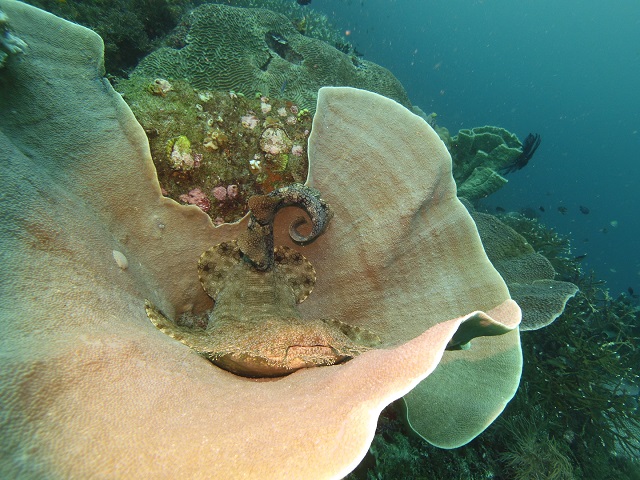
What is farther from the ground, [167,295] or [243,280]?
[243,280]

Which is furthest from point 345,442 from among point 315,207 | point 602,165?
point 602,165

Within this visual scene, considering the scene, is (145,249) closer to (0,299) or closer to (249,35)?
(0,299)

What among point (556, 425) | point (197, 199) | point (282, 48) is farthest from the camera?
point (282, 48)

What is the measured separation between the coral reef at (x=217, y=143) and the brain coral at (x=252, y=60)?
877 mm

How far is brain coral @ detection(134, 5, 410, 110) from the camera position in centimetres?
419

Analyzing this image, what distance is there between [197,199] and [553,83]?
138m

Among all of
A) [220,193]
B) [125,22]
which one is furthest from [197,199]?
[125,22]

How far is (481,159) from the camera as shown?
→ 23.3 ft

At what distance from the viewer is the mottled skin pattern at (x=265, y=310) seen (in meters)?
1.88

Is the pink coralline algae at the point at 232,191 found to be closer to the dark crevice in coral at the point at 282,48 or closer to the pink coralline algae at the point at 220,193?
the pink coralline algae at the point at 220,193

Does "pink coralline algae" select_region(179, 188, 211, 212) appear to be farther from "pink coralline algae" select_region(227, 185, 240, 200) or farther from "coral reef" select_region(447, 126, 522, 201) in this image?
"coral reef" select_region(447, 126, 522, 201)

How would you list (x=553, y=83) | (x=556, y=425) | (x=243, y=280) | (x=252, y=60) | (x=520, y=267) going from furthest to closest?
(x=553, y=83), (x=556, y=425), (x=252, y=60), (x=520, y=267), (x=243, y=280)

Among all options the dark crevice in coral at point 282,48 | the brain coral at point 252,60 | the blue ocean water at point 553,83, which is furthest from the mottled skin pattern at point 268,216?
the blue ocean water at point 553,83

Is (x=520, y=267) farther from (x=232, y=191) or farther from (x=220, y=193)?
(x=220, y=193)
